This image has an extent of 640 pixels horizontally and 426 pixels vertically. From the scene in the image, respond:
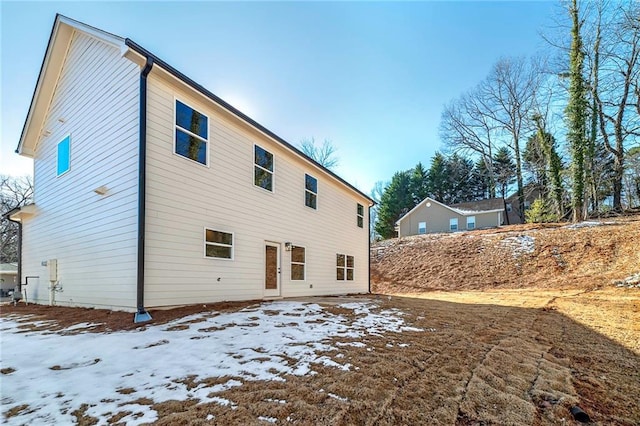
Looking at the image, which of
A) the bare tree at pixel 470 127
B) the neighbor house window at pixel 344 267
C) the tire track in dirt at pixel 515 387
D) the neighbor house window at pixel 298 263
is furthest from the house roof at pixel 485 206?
the tire track in dirt at pixel 515 387

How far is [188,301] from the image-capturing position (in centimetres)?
632

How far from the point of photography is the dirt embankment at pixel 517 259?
41.8 feet

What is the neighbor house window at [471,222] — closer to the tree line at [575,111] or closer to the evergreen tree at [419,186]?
the tree line at [575,111]

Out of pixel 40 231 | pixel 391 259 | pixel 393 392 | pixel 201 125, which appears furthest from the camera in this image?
pixel 391 259

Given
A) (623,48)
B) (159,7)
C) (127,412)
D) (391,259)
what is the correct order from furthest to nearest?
(391,259)
(623,48)
(159,7)
(127,412)

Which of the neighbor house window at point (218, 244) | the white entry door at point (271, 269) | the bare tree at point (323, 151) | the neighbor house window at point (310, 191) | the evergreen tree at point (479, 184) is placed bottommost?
the white entry door at point (271, 269)

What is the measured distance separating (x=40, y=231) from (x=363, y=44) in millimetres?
11891

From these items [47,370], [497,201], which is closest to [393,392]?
[47,370]

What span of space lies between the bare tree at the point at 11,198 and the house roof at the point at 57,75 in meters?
18.1

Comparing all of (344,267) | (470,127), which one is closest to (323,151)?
(470,127)

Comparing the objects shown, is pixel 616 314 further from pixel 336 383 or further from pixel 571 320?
pixel 336 383

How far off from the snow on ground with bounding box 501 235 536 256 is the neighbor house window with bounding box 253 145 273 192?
13.9m

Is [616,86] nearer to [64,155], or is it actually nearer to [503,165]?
[503,165]

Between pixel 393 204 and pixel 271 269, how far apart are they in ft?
88.3
